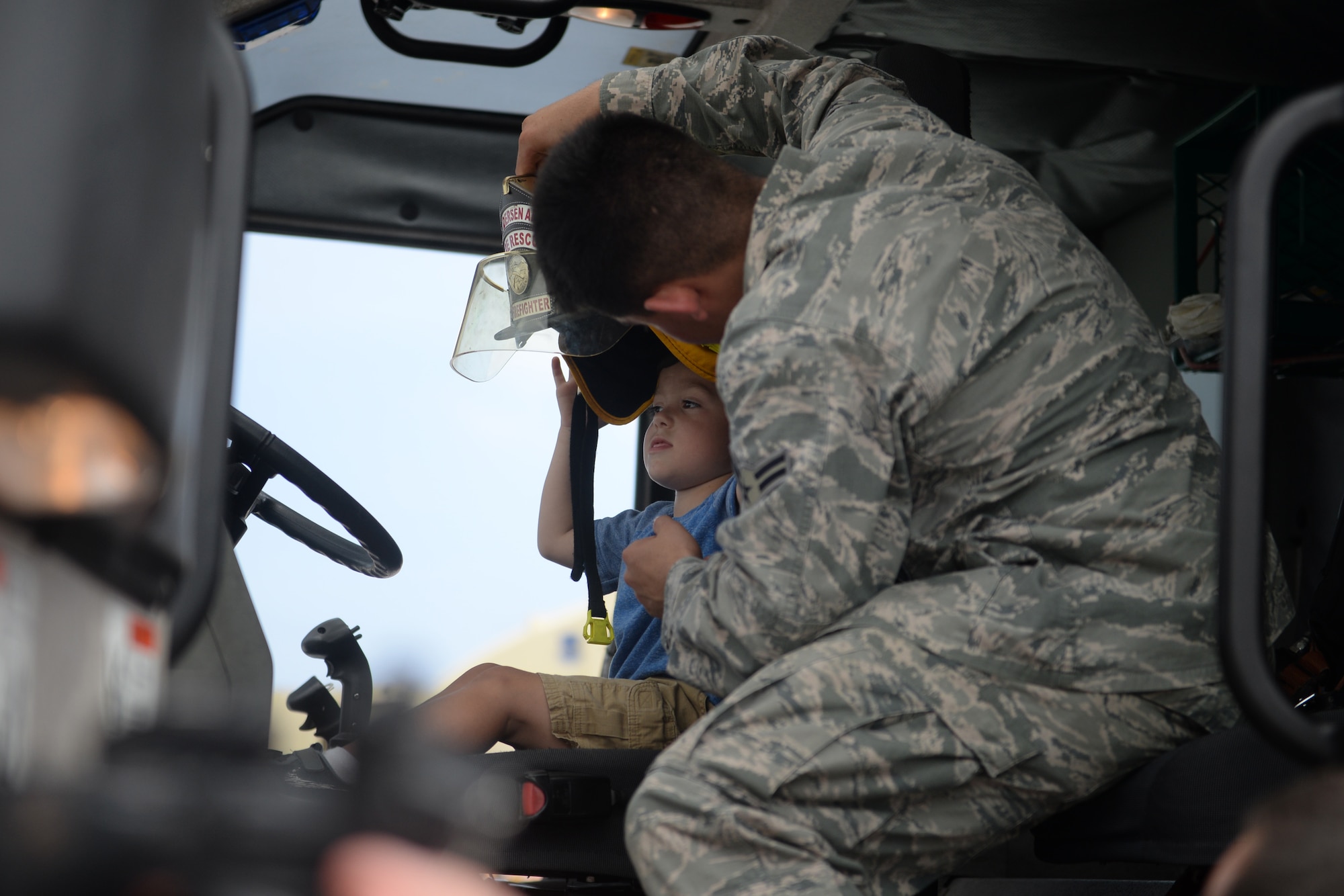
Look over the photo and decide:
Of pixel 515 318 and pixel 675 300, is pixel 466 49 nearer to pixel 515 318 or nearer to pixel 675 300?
pixel 515 318

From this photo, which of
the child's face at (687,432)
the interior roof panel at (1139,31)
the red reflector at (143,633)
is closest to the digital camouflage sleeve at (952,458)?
the red reflector at (143,633)

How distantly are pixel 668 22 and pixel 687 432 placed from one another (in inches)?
29.4

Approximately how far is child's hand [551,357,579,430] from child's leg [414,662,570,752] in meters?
0.52

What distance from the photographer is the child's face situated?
6.70ft

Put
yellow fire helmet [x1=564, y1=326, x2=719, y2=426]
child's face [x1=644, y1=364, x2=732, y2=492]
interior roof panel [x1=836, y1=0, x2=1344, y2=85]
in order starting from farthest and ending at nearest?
interior roof panel [x1=836, y1=0, x2=1344, y2=85] < child's face [x1=644, y1=364, x2=732, y2=492] < yellow fire helmet [x1=564, y1=326, x2=719, y2=426]

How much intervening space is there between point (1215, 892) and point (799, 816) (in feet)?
1.61

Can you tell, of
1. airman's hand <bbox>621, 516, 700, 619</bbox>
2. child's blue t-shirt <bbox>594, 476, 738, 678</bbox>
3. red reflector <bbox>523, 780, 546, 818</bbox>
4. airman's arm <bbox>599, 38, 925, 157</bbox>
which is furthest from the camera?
child's blue t-shirt <bbox>594, 476, 738, 678</bbox>

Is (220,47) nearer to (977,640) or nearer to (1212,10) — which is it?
(977,640)

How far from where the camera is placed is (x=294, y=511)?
1.64 m

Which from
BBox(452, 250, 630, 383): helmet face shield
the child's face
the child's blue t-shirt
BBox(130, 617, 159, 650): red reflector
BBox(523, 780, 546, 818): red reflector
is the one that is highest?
BBox(452, 250, 630, 383): helmet face shield

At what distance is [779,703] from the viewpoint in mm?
1038

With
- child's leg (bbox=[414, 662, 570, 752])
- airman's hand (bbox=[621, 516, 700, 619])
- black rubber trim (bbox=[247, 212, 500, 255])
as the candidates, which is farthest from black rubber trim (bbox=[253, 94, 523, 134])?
airman's hand (bbox=[621, 516, 700, 619])

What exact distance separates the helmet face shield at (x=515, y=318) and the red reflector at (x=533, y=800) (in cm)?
62

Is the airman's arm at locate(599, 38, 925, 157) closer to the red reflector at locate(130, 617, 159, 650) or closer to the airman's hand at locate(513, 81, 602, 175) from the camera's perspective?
the airman's hand at locate(513, 81, 602, 175)
